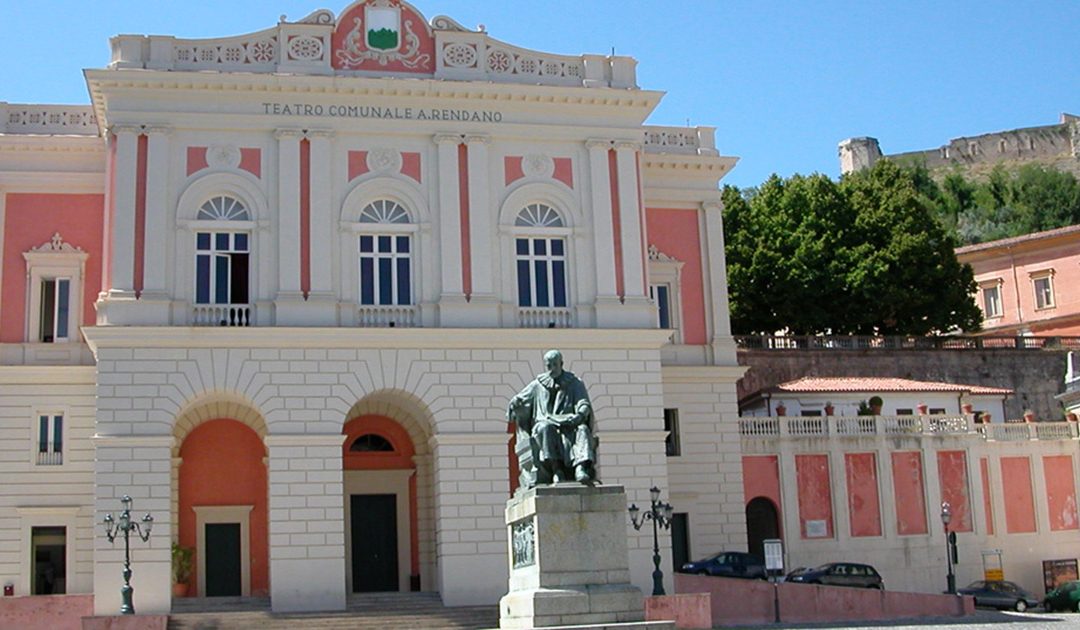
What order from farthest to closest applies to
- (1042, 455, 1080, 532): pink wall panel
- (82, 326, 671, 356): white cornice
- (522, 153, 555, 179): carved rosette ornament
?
(1042, 455, 1080, 532): pink wall panel → (522, 153, 555, 179): carved rosette ornament → (82, 326, 671, 356): white cornice

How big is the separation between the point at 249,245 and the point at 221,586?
27.4 feet

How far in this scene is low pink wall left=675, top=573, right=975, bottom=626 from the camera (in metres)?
33.1

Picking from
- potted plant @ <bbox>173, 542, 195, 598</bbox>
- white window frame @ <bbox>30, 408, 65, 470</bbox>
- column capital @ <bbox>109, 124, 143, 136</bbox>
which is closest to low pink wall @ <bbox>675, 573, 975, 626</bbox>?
potted plant @ <bbox>173, 542, 195, 598</bbox>

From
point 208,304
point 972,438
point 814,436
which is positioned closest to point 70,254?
point 208,304

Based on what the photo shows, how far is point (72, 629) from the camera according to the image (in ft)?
98.5

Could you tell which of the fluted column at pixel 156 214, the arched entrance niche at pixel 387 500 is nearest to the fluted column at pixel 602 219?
the arched entrance niche at pixel 387 500

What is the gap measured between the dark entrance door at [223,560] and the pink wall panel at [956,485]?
20.1m

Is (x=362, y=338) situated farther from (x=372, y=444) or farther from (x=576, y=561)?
(x=576, y=561)

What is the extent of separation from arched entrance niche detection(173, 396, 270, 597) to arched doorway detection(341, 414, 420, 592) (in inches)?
90.5

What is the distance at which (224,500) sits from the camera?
34.3 meters

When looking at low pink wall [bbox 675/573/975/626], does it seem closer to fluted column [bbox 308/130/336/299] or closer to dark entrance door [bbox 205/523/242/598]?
dark entrance door [bbox 205/523/242/598]

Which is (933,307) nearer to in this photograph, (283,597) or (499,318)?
(499,318)

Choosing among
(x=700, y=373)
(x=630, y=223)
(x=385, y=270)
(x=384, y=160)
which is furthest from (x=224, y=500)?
(x=700, y=373)

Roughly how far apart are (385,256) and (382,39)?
5.57 meters
